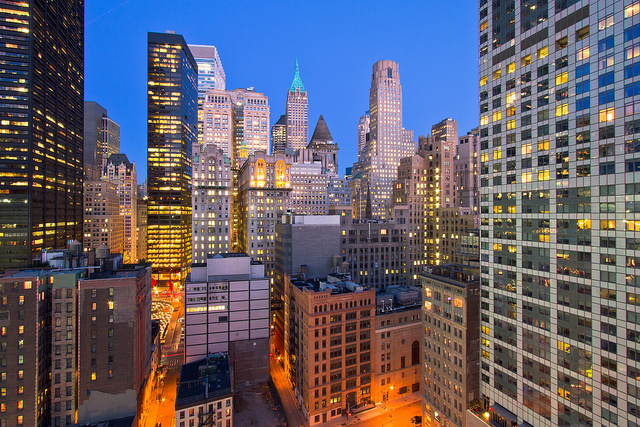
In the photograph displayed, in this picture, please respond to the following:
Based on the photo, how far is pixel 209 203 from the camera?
459 ft

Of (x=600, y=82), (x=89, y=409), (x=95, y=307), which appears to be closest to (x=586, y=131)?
(x=600, y=82)

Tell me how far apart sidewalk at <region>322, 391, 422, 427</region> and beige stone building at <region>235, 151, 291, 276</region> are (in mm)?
77452

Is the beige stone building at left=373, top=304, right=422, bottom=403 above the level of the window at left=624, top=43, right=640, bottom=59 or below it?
below

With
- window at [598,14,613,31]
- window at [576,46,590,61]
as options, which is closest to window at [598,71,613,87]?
window at [576,46,590,61]

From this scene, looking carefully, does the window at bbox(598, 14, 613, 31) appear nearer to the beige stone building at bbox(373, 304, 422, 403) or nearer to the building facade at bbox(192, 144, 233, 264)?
the beige stone building at bbox(373, 304, 422, 403)

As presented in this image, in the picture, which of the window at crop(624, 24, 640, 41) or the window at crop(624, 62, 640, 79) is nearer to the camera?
the window at crop(624, 24, 640, 41)

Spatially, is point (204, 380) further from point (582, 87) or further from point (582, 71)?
point (582, 71)

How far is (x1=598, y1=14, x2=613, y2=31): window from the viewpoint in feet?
129

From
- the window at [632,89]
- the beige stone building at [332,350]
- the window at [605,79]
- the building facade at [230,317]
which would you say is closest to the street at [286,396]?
the beige stone building at [332,350]

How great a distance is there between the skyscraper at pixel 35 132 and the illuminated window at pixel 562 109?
168 metres

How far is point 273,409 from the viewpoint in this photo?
2594 inches

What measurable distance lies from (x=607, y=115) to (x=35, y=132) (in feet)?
578

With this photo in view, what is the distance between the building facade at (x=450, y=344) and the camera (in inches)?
2223

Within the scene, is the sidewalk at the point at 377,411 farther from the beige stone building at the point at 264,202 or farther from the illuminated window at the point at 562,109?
the beige stone building at the point at 264,202
